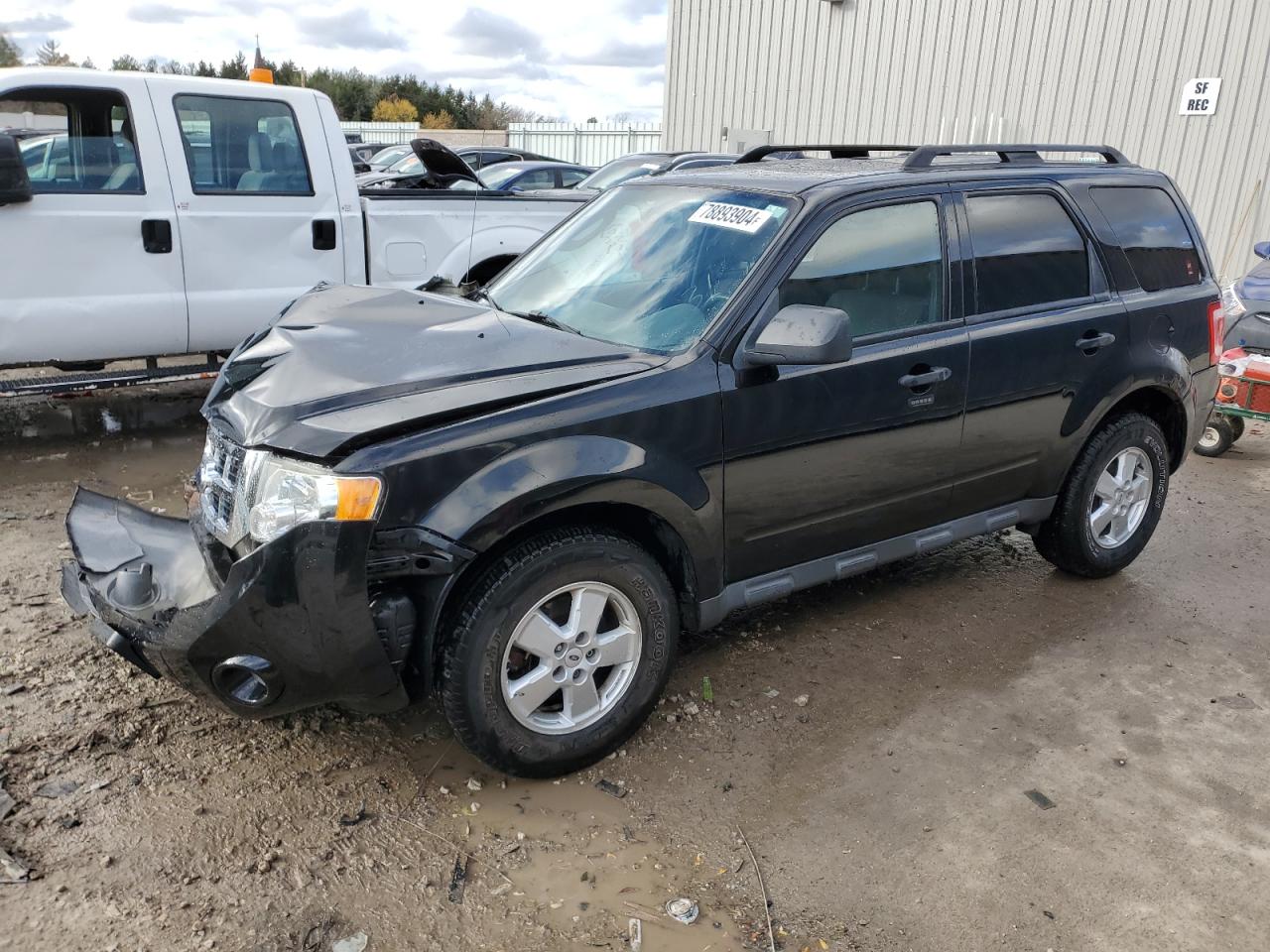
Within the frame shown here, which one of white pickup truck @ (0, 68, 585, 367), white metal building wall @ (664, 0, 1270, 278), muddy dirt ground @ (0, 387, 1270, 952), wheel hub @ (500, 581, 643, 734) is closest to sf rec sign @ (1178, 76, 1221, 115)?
white metal building wall @ (664, 0, 1270, 278)

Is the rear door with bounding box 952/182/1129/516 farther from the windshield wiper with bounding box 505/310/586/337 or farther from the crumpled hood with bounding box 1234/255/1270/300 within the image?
the crumpled hood with bounding box 1234/255/1270/300

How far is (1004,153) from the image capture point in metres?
4.46

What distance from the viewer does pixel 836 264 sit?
141 inches

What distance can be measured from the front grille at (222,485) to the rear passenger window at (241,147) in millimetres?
3497

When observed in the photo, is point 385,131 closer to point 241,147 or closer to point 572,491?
point 241,147

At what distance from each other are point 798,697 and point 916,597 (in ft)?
3.79

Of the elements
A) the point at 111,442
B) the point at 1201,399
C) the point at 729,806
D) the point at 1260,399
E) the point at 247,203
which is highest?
the point at 247,203

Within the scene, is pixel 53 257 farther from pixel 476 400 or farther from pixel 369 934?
pixel 369 934

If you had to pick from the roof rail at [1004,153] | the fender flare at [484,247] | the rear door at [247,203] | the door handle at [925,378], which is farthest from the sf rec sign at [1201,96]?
the door handle at [925,378]

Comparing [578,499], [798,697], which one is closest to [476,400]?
[578,499]

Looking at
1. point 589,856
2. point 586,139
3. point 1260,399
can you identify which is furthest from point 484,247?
point 586,139

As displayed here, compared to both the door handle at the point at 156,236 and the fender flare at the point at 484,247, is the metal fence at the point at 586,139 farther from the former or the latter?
the door handle at the point at 156,236

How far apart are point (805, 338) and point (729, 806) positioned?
1.46 meters

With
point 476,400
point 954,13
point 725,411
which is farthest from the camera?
point 954,13
